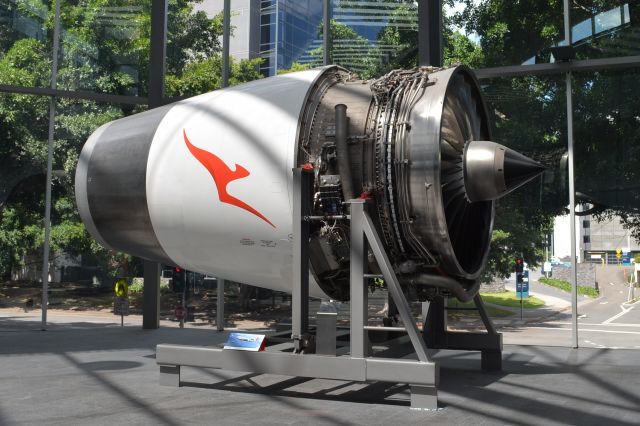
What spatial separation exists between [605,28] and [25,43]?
11.5 m

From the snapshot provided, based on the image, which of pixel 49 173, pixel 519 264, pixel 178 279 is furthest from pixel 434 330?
pixel 49 173

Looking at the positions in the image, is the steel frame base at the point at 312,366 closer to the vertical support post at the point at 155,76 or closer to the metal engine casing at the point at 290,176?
the metal engine casing at the point at 290,176

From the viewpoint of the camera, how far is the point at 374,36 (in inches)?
519

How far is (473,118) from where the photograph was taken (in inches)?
303

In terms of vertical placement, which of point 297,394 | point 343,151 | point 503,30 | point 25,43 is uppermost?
point 25,43

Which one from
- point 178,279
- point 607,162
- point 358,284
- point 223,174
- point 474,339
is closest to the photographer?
point 358,284

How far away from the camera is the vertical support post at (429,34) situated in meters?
11.8

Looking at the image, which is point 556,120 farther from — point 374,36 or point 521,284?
point 521,284

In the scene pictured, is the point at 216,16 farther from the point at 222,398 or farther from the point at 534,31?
the point at 222,398

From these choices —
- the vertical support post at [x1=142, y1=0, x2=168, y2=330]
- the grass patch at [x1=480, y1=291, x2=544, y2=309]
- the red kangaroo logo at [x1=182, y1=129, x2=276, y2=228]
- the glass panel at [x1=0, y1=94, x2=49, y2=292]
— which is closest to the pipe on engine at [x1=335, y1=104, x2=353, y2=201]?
the red kangaroo logo at [x1=182, y1=129, x2=276, y2=228]

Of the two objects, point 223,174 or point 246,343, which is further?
point 223,174

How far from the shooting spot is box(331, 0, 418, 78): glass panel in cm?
1297

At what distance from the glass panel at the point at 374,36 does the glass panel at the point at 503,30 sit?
2.59 ft

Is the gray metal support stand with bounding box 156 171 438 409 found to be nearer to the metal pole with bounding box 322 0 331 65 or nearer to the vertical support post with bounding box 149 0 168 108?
the metal pole with bounding box 322 0 331 65
